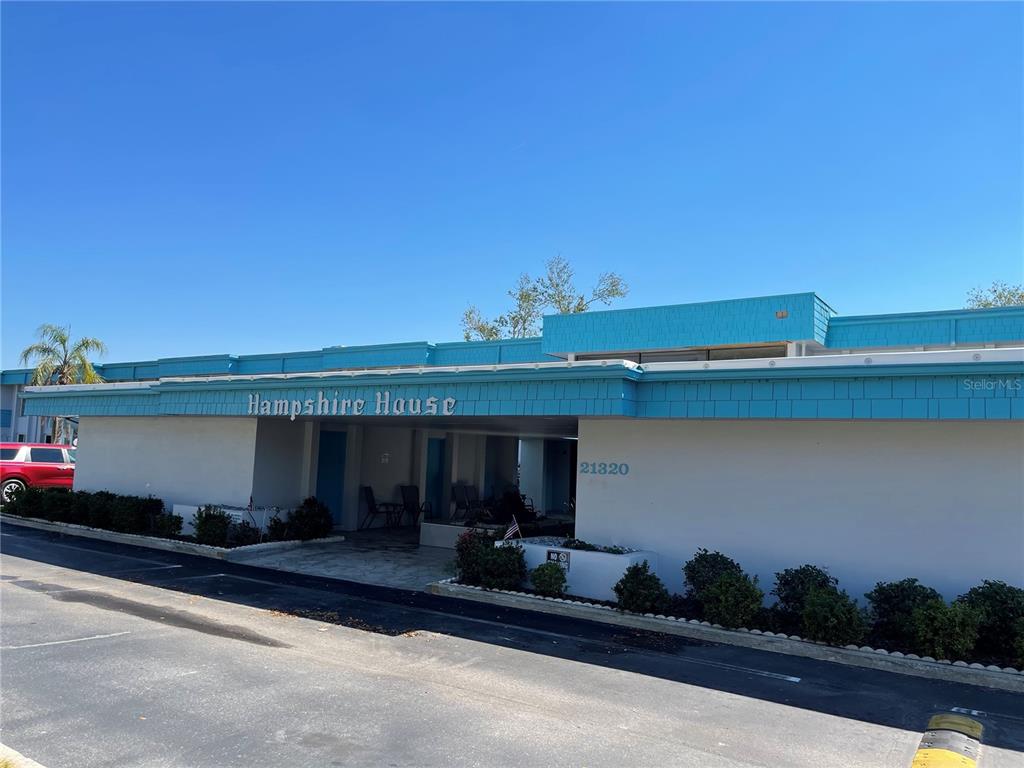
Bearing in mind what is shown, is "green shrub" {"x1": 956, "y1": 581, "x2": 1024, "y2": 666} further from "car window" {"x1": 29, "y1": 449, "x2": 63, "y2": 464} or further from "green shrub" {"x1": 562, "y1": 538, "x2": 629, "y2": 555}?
"car window" {"x1": 29, "y1": 449, "x2": 63, "y2": 464}

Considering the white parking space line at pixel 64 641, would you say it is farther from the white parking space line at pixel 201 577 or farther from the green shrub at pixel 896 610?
the green shrub at pixel 896 610

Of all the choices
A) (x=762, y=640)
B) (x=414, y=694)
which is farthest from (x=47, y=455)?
(x=762, y=640)

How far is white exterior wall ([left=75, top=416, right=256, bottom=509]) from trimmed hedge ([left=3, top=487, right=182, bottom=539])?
2.51 feet

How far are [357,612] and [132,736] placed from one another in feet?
15.8

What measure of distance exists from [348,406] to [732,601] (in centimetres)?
745

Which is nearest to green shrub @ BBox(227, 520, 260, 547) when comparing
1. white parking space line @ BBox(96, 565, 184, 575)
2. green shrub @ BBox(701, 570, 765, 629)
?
white parking space line @ BBox(96, 565, 184, 575)

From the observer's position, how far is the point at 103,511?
17.1 metres

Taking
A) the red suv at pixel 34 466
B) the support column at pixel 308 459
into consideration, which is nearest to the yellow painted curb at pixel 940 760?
the support column at pixel 308 459

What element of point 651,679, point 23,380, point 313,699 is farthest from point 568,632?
Answer: point 23,380

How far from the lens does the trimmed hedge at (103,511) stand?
53.7ft

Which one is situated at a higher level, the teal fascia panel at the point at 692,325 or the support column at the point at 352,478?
the teal fascia panel at the point at 692,325

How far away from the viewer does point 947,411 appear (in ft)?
27.1

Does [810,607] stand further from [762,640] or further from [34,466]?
[34,466]

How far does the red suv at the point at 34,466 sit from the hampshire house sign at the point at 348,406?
11094mm
